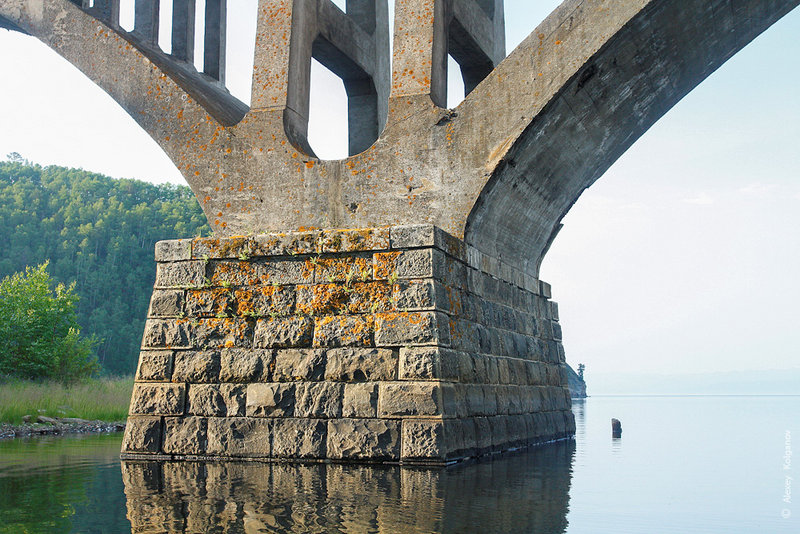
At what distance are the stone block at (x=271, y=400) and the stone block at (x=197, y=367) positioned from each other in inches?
18.9

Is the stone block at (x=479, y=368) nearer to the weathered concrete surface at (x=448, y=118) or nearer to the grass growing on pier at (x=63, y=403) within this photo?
the weathered concrete surface at (x=448, y=118)

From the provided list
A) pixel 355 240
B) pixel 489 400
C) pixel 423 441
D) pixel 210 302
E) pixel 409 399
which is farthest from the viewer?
pixel 489 400

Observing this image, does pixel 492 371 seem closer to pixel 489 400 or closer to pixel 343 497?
pixel 489 400

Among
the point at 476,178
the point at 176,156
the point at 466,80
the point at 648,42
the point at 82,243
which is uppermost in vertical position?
the point at 82,243

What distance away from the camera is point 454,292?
794cm

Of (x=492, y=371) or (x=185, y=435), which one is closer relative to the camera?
(x=185, y=435)

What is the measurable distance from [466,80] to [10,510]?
30.5ft

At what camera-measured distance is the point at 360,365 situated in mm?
7496

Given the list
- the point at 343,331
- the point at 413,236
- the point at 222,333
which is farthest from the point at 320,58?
the point at 343,331

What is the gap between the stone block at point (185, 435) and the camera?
783 cm

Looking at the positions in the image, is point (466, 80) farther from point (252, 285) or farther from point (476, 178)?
point (252, 285)

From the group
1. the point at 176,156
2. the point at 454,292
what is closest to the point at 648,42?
the point at 454,292

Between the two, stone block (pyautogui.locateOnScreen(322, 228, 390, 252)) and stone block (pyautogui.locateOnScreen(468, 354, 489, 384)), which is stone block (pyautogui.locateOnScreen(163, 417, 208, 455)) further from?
stone block (pyautogui.locateOnScreen(468, 354, 489, 384))

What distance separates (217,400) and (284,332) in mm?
955
